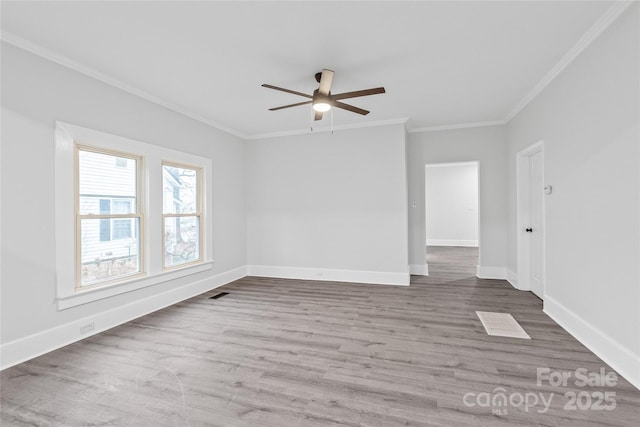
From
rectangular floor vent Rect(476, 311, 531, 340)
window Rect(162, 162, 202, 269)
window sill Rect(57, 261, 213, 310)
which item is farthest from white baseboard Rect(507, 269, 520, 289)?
window Rect(162, 162, 202, 269)

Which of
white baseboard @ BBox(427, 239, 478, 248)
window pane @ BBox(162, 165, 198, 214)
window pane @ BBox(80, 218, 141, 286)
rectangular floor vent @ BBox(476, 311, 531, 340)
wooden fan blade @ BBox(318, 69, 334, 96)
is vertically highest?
wooden fan blade @ BBox(318, 69, 334, 96)

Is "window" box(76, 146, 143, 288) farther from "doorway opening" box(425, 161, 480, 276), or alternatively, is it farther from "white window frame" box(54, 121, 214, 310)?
"doorway opening" box(425, 161, 480, 276)

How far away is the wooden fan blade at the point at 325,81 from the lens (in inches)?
109

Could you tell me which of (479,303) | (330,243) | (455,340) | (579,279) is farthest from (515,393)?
(330,243)

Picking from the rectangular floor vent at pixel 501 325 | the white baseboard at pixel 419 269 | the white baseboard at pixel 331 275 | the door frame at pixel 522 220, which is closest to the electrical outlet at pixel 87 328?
the white baseboard at pixel 331 275

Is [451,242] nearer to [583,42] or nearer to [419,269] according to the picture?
[419,269]

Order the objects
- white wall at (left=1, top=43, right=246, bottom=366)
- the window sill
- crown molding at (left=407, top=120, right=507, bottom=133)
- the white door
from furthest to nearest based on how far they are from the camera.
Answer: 1. crown molding at (left=407, top=120, right=507, bottom=133)
2. the white door
3. the window sill
4. white wall at (left=1, top=43, right=246, bottom=366)

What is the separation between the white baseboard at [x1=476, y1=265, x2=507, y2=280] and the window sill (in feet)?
16.3

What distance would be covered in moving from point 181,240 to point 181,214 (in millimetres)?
404

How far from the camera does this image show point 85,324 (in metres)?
3.01

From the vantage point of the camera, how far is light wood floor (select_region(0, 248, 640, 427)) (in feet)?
6.04

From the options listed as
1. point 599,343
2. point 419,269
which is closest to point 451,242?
point 419,269

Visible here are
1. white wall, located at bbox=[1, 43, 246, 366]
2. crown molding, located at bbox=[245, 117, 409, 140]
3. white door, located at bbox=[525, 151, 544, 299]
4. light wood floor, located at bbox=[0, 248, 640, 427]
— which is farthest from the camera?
crown molding, located at bbox=[245, 117, 409, 140]

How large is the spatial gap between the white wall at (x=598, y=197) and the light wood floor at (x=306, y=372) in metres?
0.28
